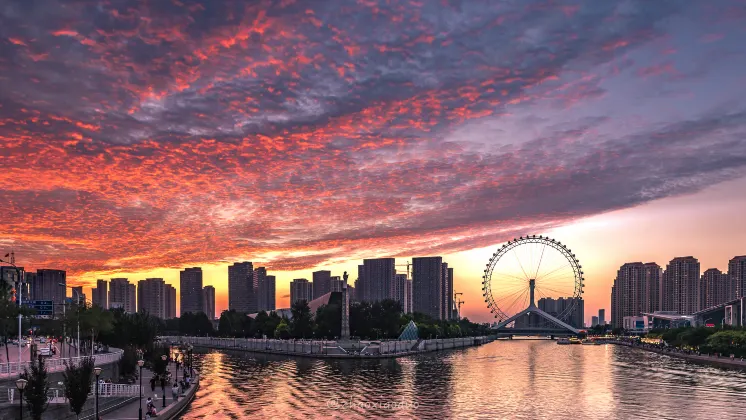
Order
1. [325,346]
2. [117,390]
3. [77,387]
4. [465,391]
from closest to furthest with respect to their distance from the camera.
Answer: [77,387]
[117,390]
[465,391]
[325,346]

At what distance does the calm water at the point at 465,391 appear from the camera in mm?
53781

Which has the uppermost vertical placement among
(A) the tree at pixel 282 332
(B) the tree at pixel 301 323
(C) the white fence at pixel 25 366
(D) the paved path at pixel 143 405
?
(C) the white fence at pixel 25 366

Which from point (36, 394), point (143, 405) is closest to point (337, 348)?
point (143, 405)

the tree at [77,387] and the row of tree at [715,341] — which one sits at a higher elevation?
the tree at [77,387]

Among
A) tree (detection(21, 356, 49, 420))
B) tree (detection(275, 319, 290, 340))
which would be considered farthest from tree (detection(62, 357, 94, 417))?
tree (detection(275, 319, 290, 340))

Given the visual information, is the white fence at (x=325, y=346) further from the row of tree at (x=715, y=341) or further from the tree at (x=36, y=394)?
the tree at (x=36, y=394)

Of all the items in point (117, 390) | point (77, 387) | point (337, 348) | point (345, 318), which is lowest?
point (337, 348)

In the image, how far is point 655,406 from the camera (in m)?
58.5

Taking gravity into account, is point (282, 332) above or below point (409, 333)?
below

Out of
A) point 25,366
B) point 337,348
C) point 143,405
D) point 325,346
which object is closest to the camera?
point 25,366

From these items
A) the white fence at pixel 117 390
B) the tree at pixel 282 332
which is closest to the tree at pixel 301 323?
the tree at pixel 282 332

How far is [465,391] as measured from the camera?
2756 inches

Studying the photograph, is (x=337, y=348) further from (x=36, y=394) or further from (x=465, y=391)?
(x=36, y=394)

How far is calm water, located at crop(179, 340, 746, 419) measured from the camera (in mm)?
53781
